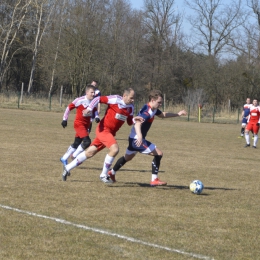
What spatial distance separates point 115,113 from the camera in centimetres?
986

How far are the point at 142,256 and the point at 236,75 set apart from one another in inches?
1867

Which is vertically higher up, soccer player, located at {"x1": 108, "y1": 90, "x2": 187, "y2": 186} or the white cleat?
soccer player, located at {"x1": 108, "y1": 90, "x2": 187, "y2": 186}

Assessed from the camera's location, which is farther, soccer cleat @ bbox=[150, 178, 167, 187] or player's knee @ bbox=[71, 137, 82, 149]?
player's knee @ bbox=[71, 137, 82, 149]

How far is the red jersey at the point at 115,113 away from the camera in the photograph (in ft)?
32.1

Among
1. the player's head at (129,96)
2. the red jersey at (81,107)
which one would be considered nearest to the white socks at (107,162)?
the player's head at (129,96)

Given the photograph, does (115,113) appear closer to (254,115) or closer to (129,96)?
(129,96)

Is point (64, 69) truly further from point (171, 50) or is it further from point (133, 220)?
point (133, 220)

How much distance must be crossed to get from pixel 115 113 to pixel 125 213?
2701mm

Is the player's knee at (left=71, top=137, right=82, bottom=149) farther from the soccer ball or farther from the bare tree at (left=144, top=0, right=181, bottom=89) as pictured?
the bare tree at (left=144, top=0, right=181, bottom=89)

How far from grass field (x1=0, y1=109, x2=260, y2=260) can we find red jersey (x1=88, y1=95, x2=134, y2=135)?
3.43ft

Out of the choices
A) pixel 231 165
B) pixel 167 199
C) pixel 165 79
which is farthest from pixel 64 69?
pixel 167 199

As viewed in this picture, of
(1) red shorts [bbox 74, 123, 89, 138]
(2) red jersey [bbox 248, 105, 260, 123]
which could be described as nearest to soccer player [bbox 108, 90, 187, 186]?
(1) red shorts [bbox 74, 123, 89, 138]

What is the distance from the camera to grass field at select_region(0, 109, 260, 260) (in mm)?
5785

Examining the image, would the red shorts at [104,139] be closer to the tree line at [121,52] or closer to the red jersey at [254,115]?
the red jersey at [254,115]
